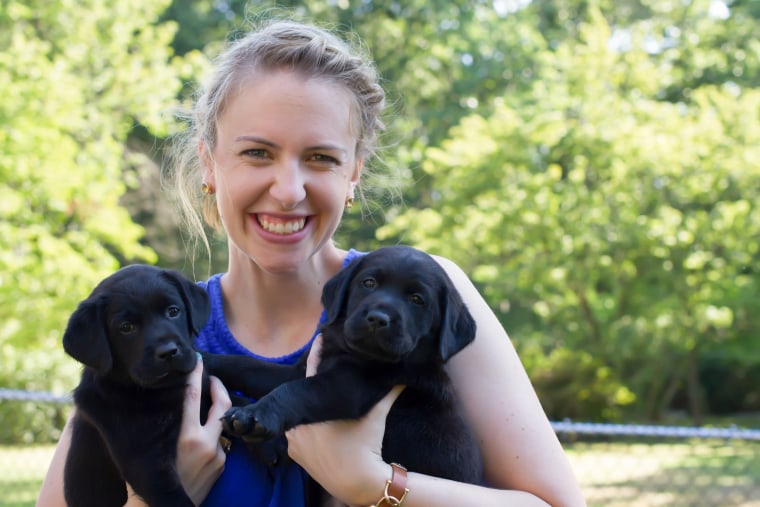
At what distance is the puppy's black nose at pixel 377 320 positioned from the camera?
114 inches

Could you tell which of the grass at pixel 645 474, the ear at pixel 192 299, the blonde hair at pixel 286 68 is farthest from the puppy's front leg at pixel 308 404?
the grass at pixel 645 474

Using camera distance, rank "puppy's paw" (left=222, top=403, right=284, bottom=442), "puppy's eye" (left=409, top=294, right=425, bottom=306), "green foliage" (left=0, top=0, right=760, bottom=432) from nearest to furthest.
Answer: "puppy's paw" (left=222, top=403, right=284, bottom=442), "puppy's eye" (left=409, top=294, right=425, bottom=306), "green foliage" (left=0, top=0, right=760, bottom=432)

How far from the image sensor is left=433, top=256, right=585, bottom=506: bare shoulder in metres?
2.87

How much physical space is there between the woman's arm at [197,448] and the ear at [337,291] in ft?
1.51

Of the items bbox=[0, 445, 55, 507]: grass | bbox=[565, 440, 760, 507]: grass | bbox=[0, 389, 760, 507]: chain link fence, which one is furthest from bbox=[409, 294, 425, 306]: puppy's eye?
bbox=[565, 440, 760, 507]: grass

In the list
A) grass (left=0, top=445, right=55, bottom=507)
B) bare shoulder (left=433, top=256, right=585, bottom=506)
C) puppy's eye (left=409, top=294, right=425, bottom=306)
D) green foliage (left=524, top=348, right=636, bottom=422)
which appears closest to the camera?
bare shoulder (left=433, top=256, right=585, bottom=506)

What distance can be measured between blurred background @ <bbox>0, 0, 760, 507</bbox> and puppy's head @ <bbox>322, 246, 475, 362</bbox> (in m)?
7.36

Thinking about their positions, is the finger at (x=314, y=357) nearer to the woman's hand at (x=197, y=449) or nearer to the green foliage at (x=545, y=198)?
the woman's hand at (x=197, y=449)

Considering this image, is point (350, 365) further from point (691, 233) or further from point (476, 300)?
point (691, 233)

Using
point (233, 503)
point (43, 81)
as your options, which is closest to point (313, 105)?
point (233, 503)

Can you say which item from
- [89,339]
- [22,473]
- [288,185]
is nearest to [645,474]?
[22,473]

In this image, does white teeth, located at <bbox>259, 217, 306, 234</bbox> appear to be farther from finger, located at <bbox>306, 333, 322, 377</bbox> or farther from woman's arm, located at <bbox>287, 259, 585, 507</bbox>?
woman's arm, located at <bbox>287, 259, 585, 507</bbox>

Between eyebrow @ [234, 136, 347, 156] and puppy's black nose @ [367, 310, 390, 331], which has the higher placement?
eyebrow @ [234, 136, 347, 156]

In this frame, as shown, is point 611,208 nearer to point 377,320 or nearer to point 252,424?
point 377,320
